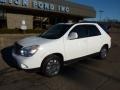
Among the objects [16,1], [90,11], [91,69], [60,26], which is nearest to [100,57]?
[91,69]

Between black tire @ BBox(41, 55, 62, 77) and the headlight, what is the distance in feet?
1.54

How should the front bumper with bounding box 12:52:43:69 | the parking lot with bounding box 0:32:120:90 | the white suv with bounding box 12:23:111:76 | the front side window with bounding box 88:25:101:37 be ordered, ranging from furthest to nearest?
1. the front side window with bounding box 88:25:101:37
2. the white suv with bounding box 12:23:111:76
3. the front bumper with bounding box 12:52:43:69
4. the parking lot with bounding box 0:32:120:90

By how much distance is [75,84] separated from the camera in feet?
18.5

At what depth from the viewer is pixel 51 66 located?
6281 mm

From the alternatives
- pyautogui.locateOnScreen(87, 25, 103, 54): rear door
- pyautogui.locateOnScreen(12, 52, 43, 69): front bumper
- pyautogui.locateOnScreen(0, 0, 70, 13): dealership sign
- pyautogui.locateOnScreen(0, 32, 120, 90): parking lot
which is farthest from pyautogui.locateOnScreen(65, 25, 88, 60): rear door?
pyautogui.locateOnScreen(0, 0, 70, 13): dealership sign

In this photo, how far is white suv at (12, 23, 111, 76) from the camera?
5945mm

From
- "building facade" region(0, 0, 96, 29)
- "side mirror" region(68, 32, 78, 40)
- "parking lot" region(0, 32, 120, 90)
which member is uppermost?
"building facade" region(0, 0, 96, 29)

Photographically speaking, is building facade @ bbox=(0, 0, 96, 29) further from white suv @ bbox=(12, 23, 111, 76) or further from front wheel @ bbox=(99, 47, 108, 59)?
white suv @ bbox=(12, 23, 111, 76)

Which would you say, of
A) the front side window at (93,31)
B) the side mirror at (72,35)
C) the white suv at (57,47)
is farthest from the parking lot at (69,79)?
the front side window at (93,31)

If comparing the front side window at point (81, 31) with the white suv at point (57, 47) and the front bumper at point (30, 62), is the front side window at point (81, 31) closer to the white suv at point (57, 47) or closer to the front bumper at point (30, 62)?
the white suv at point (57, 47)

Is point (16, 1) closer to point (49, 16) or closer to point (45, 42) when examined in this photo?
point (49, 16)

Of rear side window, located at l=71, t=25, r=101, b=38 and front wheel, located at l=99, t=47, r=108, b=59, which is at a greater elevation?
rear side window, located at l=71, t=25, r=101, b=38

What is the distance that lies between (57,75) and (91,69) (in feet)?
4.96

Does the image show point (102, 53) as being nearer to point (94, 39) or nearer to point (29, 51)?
point (94, 39)
